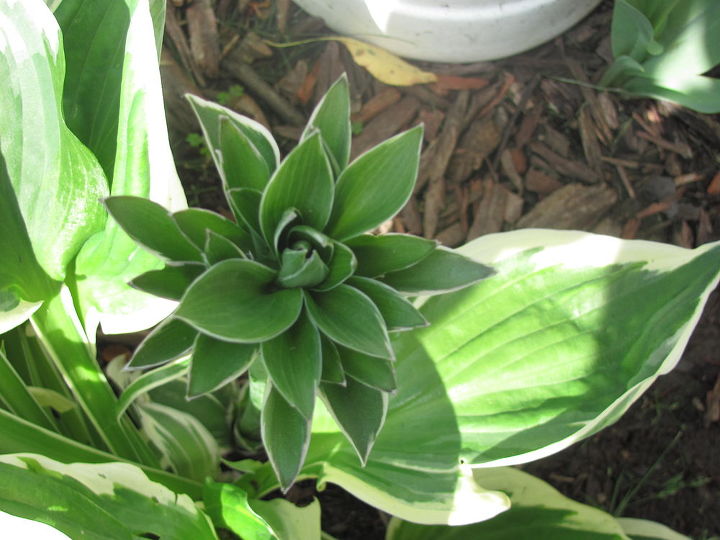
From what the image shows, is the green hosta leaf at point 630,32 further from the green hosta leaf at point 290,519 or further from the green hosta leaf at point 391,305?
the green hosta leaf at point 290,519

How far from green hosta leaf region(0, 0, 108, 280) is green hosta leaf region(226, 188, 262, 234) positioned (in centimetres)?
22

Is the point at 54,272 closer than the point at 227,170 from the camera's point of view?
No

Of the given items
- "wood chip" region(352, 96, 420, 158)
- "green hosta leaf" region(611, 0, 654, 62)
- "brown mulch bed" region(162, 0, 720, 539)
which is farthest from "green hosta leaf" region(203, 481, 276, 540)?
"green hosta leaf" region(611, 0, 654, 62)

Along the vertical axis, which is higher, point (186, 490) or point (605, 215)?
point (605, 215)

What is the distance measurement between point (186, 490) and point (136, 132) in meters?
0.50

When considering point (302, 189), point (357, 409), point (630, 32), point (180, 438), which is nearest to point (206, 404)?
point (180, 438)

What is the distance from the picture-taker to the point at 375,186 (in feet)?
1.94

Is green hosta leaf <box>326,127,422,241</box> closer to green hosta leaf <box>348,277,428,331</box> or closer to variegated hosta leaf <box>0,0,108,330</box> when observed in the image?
green hosta leaf <box>348,277,428,331</box>

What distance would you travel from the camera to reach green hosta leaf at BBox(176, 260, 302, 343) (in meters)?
0.53

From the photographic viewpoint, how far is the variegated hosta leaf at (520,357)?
0.75m

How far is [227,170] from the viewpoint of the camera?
58 centimetres

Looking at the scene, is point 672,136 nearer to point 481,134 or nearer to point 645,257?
point 481,134

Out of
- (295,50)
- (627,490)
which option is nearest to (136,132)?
(295,50)

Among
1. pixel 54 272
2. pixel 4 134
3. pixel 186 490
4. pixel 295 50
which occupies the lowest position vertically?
pixel 186 490
